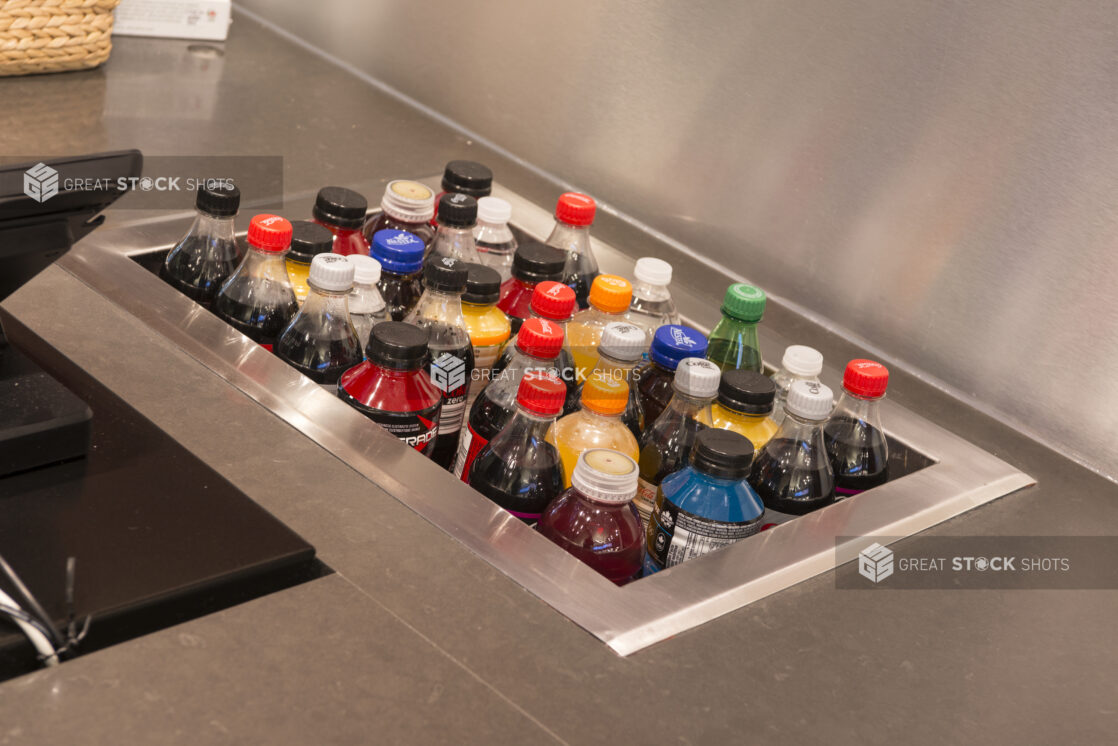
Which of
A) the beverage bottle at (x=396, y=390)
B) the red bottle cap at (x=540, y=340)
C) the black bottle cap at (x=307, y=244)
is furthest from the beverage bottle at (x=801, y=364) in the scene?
the black bottle cap at (x=307, y=244)

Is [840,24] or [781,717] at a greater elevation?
[840,24]

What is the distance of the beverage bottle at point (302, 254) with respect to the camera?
44.6 inches

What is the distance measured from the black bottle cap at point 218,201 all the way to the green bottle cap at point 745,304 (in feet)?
1.59

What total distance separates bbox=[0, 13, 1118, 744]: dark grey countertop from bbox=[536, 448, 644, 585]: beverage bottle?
10 centimetres

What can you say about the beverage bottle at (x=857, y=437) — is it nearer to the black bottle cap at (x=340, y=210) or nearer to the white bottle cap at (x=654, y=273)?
the white bottle cap at (x=654, y=273)

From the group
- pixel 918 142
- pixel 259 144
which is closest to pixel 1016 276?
pixel 918 142

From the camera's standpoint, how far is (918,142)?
4.19ft

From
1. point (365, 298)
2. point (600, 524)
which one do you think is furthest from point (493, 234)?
point (600, 524)

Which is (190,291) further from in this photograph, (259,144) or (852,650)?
(852,650)

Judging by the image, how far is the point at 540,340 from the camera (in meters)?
1.00

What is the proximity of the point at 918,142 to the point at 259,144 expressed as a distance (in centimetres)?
80

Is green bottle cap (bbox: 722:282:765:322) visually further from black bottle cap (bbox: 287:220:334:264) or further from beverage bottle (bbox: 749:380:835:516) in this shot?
black bottle cap (bbox: 287:220:334:264)

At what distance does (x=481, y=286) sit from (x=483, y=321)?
1.5 inches

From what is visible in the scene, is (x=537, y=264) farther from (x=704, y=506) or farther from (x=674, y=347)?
(x=704, y=506)
